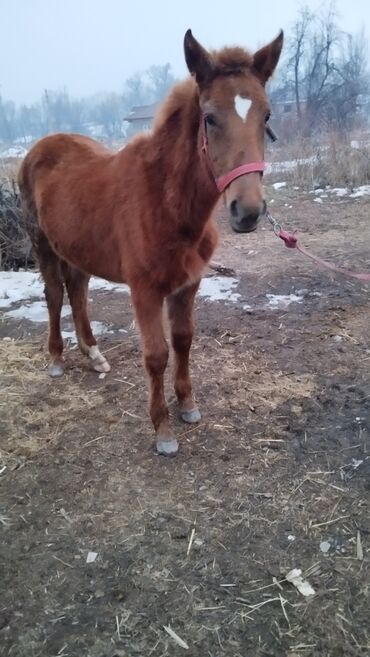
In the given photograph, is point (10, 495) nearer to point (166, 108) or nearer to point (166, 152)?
point (166, 152)

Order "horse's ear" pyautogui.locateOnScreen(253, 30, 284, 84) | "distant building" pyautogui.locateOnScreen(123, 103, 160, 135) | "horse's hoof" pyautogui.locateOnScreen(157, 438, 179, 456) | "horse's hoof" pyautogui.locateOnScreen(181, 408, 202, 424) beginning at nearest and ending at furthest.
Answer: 1. "horse's ear" pyautogui.locateOnScreen(253, 30, 284, 84)
2. "horse's hoof" pyautogui.locateOnScreen(157, 438, 179, 456)
3. "horse's hoof" pyautogui.locateOnScreen(181, 408, 202, 424)
4. "distant building" pyautogui.locateOnScreen(123, 103, 160, 135)

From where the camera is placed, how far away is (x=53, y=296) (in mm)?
4148

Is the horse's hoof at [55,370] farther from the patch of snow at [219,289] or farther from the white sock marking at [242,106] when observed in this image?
the white sock marking at [242,106]

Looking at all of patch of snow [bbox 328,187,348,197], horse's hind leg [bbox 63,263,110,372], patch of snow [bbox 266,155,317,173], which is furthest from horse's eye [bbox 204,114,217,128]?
patch of snow [bbox 266,155,317,173]

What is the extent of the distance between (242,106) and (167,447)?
198 centimetres

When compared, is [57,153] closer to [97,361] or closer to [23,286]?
[97,361]

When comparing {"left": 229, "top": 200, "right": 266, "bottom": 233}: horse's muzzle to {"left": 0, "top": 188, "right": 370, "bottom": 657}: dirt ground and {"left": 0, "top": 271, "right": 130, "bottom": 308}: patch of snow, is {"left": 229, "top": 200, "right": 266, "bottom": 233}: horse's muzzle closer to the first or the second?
{"left": 0, "top": 188, "right": 370, "bottom": 657}: dirt ground

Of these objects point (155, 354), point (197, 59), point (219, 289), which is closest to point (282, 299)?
point (219, 289)

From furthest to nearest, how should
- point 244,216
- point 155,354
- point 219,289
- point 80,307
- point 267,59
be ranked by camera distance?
1. point 219,289
2. point 80,307
3. point 155,354
4. point 267,59
5. point 244,216

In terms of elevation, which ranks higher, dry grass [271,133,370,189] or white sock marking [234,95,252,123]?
white sock marking [234,95,252,123]

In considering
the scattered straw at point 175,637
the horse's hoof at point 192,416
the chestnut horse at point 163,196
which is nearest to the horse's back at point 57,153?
the chestnut horse at point 163,196

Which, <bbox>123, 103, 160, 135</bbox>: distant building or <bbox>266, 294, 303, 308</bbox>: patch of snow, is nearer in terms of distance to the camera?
<bbox>123, 103, 160, 135</bbox>: distant building

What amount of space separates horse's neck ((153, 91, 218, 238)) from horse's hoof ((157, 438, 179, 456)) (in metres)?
1.30

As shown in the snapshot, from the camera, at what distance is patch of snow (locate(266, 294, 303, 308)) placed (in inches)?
200
